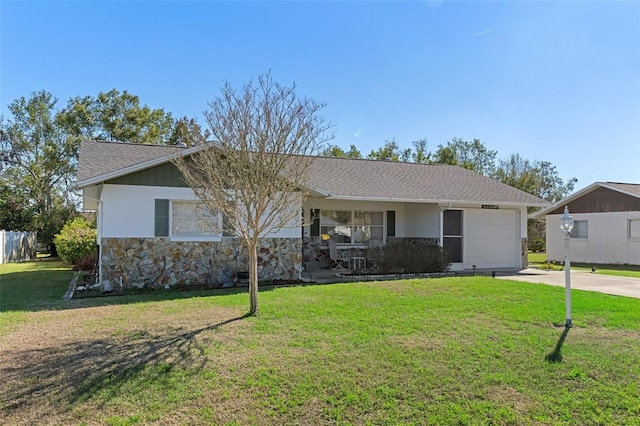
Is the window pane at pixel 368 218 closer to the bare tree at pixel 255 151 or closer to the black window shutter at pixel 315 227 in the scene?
the black window shutter at pixel 315 227

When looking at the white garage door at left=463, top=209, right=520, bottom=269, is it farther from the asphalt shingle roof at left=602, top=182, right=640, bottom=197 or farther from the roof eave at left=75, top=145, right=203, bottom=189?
the roof eave at left=75, top=145, right=203, bottom=189

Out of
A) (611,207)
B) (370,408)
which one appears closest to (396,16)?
(370,408)

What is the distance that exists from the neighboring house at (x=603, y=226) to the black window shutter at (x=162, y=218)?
16.7 meters

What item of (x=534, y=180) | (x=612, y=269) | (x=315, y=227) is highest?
(x=534, y=180)

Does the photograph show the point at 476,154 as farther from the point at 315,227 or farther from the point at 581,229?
the point at 315,227

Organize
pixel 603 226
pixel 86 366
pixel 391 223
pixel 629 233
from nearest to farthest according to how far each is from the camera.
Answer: pixel 86 366 < pixel 391 223 < pixel 629 233 < pixel 603 226

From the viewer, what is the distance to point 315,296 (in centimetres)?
951

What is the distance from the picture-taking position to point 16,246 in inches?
968

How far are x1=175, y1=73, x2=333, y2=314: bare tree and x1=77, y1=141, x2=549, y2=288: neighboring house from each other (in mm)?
2699

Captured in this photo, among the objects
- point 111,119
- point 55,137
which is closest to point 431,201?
point 111,119

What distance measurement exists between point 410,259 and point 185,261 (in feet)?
22.1

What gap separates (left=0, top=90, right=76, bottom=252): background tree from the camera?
3228 centimetres

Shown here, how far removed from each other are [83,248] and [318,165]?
36.3 ft

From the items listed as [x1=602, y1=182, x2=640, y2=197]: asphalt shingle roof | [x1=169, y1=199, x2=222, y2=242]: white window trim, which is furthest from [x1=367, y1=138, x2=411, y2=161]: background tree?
[x1=169, y1=199, x2=222, y2=242]: white window trim
